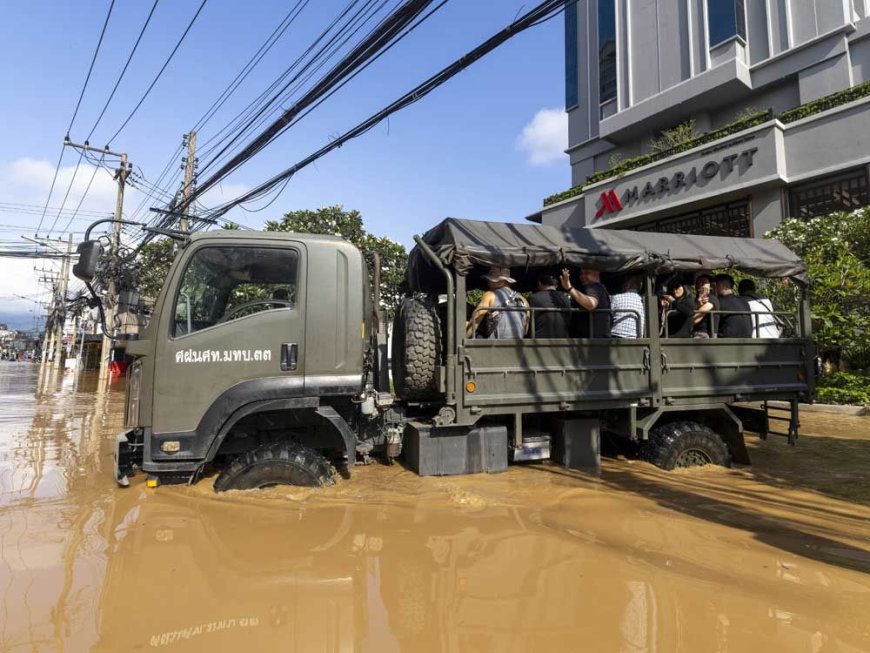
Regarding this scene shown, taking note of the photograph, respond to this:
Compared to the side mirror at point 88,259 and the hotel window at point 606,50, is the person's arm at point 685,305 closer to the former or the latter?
the side mirror at point 88,259

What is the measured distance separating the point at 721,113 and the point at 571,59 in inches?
376

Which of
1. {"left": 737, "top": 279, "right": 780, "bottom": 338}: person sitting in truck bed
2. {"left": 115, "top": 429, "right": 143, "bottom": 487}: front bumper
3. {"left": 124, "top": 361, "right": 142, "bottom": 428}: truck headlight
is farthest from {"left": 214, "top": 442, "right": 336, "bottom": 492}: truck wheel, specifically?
{"left": 737, "top": 279, "right": 780, "bottom": 338}: person sitting in truck bed

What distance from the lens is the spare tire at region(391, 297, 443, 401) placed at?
4.55m

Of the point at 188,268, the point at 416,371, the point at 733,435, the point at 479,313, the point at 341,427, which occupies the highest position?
the point at 188,268

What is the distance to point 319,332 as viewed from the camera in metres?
4.08

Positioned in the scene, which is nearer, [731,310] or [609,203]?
[731,310]

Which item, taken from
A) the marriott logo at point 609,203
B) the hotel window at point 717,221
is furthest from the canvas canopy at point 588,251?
the marriott logo at point 609,203

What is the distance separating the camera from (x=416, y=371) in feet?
14.9

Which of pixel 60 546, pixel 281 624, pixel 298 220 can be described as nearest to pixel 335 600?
pixel 281 624

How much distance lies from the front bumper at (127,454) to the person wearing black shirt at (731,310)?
5957 millimetres

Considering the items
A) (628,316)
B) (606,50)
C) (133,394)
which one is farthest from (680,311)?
(606,50)

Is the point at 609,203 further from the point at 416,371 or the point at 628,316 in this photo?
the point at 416,371

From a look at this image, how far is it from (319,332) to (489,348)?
1.55 m

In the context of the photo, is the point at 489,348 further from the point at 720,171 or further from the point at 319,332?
the point at 720,171
